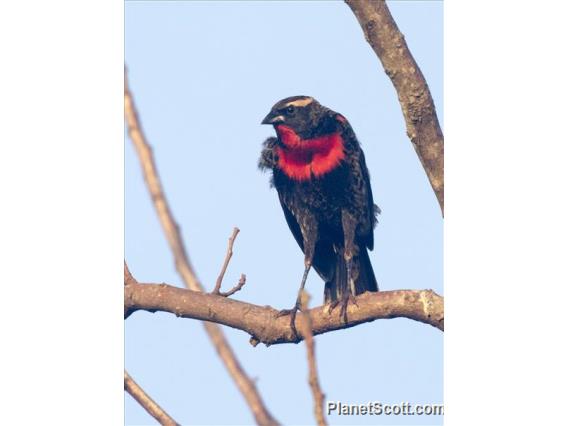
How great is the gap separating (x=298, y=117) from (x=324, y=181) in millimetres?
477

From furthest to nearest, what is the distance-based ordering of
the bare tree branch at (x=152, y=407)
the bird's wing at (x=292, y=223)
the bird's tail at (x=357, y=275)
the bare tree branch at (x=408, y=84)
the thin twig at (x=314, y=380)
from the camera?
1. the bird's wing at (x=292, y=223)
2. the bird's tail at (x=357, y=275)
3. the bare tree branch at (x=408, y=84)
4. the bare tree branch at (x=152, y=407)
5. the thin twig at (x=314, y=380)

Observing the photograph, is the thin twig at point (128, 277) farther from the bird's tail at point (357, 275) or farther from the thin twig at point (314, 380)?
the thin twig at point (314, 380)

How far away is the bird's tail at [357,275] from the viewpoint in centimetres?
609

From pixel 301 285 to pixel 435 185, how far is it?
83.5 inches

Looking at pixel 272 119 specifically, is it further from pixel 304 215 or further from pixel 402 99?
pixel 402 99

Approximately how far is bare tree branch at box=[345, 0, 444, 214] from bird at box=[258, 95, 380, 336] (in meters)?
1.93

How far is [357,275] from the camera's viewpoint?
6.20m

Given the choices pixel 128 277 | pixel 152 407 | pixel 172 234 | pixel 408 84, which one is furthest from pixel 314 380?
pixel 128 277

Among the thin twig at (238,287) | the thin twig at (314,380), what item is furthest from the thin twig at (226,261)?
the thin twig at (314,380)

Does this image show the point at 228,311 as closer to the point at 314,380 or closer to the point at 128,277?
the point at 128,277

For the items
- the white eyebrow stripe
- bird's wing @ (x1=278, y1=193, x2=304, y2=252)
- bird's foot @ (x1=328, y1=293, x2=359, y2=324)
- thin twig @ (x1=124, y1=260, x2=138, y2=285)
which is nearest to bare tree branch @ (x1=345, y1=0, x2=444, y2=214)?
bird's foot @ (x1=328, y1=293, x2=359, y2=324)

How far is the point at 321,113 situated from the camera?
612 cm

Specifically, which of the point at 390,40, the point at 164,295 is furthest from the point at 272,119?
the point at 390,40

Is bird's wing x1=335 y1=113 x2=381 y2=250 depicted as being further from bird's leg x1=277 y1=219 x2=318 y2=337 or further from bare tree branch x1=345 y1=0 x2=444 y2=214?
bare tree branch x1=345 y1=0 x2=444 y2=214
